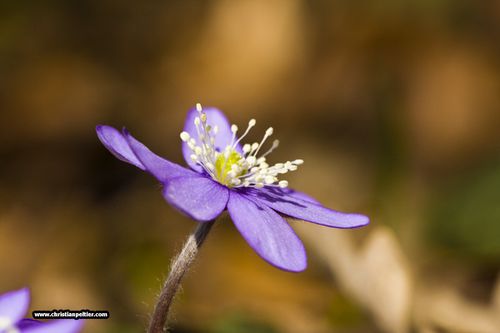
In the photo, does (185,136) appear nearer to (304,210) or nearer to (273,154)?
(304,210)

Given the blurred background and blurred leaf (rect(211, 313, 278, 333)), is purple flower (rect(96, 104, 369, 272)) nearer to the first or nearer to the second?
the blurred background

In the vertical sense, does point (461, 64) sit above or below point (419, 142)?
above

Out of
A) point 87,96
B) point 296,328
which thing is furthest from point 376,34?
point 296,328

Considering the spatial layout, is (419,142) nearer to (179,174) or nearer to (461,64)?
(461,64)

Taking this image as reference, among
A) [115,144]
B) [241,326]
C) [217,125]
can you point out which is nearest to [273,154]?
[241,326]

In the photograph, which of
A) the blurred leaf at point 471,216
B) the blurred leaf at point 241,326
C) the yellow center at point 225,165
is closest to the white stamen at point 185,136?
the yellow center at point 225,165

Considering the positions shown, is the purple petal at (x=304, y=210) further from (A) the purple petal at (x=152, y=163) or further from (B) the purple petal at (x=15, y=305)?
(B) the purple petal at (x=15, y=305)
